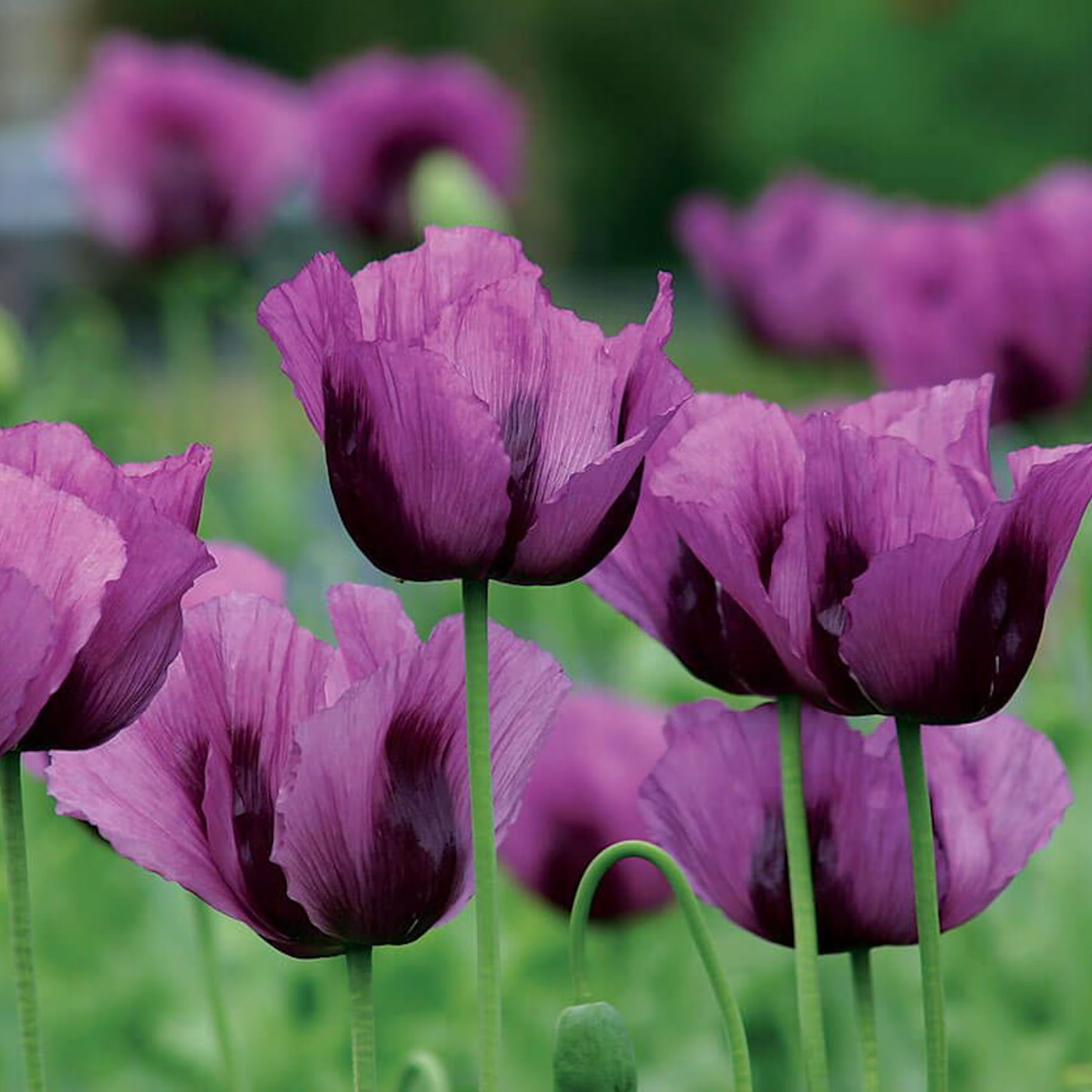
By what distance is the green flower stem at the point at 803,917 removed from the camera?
21.0 inches

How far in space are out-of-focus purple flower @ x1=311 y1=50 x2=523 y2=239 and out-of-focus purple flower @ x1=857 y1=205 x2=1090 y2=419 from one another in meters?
0.56

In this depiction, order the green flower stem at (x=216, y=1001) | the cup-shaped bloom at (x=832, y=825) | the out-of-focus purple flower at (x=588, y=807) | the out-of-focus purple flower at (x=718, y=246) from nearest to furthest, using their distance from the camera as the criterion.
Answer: the cup-shaped bloom at (x=832, y=825)
the green flower stem at (x=216, y=1001)
the out-of-focus purple flower at (x=588, y=807)
the out-of-focus purple flower at (x=718, y=246)

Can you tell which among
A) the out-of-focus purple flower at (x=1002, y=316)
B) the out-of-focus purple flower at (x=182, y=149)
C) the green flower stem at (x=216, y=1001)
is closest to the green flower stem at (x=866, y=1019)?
the green flower stem at (x=216, y=1001)

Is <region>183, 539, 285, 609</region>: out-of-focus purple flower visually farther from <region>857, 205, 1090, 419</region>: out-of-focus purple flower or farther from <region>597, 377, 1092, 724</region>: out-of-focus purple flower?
<region>857, 205, 1090, 419</region>: out-of-focus purple flower

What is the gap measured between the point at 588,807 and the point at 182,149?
3.77 feet

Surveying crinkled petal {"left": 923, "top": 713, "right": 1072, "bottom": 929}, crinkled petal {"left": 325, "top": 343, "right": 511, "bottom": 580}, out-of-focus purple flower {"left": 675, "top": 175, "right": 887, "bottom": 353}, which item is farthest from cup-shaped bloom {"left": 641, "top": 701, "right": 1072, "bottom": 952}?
out-of-focus purple flower {"left": 675, "top": 175, "right": 887, "bottom": 353}

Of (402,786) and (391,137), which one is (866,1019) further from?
(391,137)

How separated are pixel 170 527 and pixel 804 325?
63.8 inches

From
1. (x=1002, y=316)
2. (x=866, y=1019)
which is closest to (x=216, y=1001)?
(x=866, y=1019)

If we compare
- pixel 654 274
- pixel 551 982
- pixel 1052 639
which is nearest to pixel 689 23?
pixel 654 274

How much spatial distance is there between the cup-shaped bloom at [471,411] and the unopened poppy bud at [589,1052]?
104 millimetres

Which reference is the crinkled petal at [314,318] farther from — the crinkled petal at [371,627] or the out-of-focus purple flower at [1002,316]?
the out-of-focus purple flower at [1002,316]

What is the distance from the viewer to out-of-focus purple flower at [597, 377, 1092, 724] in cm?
51

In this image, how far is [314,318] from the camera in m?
0.51
